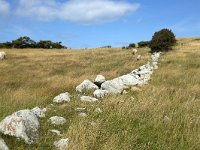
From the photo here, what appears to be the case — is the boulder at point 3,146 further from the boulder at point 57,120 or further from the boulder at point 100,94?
the boulder at point 100,94

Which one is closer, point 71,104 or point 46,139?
point 46,139

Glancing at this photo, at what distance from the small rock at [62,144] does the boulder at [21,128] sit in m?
0.54

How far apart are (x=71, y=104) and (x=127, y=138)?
3.82 metres

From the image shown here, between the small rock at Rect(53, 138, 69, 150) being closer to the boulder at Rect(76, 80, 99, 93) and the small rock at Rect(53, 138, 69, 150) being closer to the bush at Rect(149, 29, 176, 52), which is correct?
the boulder at Rect(76, 80, 99, 93)

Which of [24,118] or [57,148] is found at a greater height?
[24,118]

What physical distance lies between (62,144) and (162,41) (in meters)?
43.1

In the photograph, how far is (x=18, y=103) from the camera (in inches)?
490

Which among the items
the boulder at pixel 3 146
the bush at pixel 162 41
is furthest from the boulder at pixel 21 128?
the bush at pixel 162 41

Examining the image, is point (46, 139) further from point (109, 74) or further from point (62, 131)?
point (109, 74)

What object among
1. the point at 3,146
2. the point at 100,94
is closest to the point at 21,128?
the point at 3,146

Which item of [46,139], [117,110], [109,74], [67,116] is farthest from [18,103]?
[109,74]

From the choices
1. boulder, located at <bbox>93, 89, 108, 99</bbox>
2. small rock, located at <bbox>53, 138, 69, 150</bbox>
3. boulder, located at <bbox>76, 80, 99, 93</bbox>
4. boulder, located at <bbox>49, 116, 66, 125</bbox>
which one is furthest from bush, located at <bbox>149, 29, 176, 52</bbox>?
small rock, located at <bbox>53, 138, 69, 150</bbox>

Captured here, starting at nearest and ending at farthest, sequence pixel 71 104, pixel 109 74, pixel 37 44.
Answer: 1. pixel 71 104
2. pixel 109 74
3. pixel 37 44

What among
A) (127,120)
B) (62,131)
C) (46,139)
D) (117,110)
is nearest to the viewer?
(46,139)
